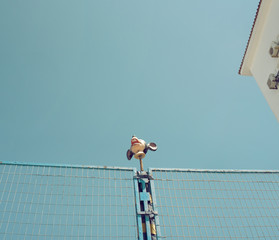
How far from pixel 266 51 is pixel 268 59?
221 millimetres

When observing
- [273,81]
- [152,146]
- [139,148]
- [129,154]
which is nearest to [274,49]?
[273,81]

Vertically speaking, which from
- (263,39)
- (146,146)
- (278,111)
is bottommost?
(146,146)

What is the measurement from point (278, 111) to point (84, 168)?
161 inches

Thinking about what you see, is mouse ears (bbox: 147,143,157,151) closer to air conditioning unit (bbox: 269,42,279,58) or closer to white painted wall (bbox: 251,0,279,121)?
white painted wall (bbox: 251,0,279,121)

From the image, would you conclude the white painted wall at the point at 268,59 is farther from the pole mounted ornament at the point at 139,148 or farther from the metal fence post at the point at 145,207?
the metal fence post at the point at 145,207

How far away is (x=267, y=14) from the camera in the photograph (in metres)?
5.66

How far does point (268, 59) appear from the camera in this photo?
5.68 metres

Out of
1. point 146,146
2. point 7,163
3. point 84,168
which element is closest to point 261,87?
point 146,146

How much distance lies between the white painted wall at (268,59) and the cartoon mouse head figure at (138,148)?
9.06ft

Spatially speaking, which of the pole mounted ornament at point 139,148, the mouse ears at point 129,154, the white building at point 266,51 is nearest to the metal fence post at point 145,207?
the pole mounted ornament at point 139,148

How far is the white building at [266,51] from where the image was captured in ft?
17.3

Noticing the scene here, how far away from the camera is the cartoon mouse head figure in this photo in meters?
4.93

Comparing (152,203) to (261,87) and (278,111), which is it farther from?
(261,87)

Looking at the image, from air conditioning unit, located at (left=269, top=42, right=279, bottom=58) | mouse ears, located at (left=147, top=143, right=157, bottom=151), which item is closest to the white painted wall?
air conditioning unit, located at (left=269, top=42, right=279, bottom=58)
